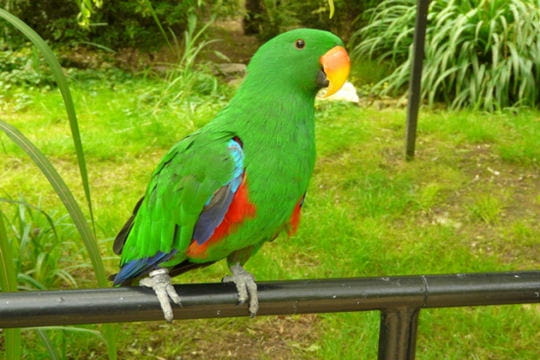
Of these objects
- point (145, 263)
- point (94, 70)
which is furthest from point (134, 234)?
point (94, 70)

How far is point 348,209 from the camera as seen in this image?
7.96ft

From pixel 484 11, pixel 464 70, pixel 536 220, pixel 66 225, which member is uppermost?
pixel 484 11

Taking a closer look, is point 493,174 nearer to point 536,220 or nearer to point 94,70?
point 536,220

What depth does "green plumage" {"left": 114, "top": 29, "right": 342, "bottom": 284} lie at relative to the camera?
2.99ft

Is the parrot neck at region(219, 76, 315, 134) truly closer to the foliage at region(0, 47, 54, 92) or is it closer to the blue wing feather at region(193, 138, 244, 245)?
the blue wing feather at region(193, 138, 244, 245)

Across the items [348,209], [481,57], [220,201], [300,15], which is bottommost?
[348,209]

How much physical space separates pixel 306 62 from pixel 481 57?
3.13 metres

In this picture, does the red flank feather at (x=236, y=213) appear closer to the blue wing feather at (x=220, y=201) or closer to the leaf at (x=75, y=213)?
the blue wing feather at (x=220, y=201)

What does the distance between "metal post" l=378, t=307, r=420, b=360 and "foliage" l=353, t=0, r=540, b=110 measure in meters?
2.93

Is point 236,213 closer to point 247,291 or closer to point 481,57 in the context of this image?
point 247,291

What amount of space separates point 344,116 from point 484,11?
4.01ft

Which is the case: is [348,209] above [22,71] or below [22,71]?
below

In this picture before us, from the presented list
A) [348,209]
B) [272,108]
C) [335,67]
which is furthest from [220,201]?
[348,209]

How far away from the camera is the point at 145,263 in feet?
3.28
